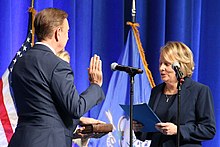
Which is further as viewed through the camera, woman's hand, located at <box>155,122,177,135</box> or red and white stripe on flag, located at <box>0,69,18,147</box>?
red and white stripe on flag, located at <box>0,69,18,147</box>

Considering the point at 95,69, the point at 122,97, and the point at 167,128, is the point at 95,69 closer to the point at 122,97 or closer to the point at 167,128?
the point at 167,128

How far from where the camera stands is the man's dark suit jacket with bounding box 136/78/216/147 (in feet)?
7.09

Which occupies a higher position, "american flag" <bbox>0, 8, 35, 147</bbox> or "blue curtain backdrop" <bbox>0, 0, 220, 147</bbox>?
"blue curtain backdrop" <bbox>0, 0, 220, 147</bbox>

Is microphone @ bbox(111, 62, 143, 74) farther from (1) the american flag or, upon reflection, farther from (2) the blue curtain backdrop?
(2) the blue curtain backdrop

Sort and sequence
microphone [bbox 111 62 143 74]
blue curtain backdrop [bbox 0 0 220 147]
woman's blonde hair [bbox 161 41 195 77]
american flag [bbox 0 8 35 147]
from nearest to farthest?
microphone [bbox 111 62 143 74] → woman's blonde hair [bbox 161 41 195 77] → american flag [bbox 0 8 35 147] → blue curtain backdrop [bbox 0 0 220 147]

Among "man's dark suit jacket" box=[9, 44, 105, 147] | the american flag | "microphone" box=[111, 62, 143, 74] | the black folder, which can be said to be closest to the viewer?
"man's dark suit jacket" box=[9, 44, 105, 147]

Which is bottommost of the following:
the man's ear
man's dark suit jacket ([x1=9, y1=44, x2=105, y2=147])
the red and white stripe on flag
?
the red and white stripe on flag

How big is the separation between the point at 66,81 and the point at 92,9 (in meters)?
1.90

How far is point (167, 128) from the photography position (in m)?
2.10

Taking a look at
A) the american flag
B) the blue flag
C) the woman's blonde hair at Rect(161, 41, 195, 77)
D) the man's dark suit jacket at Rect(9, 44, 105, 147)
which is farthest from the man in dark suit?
the blue flag

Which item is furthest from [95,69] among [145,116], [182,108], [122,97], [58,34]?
[122,97]

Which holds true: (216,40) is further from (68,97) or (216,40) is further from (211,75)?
(68,97)

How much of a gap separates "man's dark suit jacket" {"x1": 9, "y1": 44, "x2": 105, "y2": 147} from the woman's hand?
547 mm

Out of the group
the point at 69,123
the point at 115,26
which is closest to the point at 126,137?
the point at 115,26
